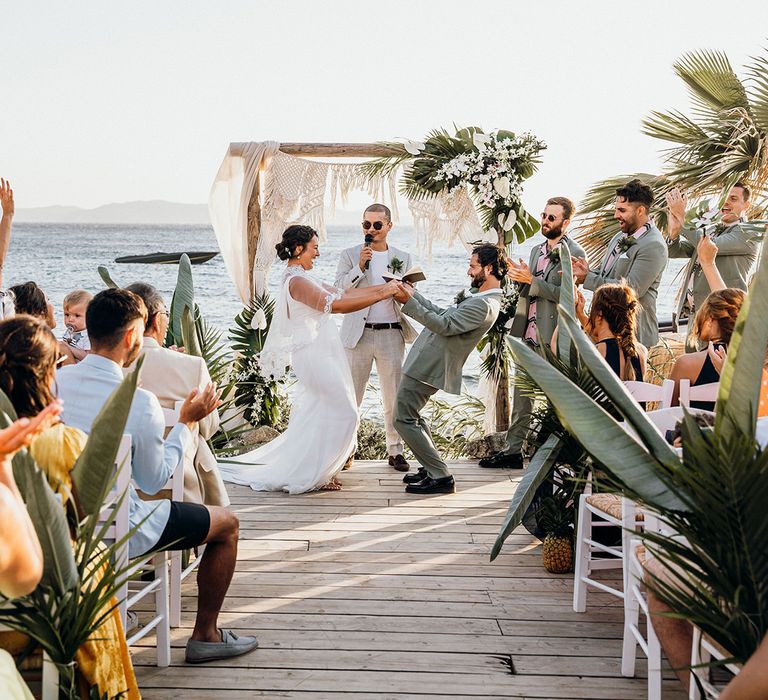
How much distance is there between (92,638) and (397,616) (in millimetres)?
1746

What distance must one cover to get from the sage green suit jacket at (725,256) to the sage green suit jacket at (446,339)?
1.41m

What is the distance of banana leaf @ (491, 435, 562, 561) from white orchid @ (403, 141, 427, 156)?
12.4ft

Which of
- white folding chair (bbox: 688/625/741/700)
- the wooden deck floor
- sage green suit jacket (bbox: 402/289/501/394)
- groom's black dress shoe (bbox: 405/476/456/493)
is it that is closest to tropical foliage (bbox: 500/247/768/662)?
white folding chair (bbox: 688/625/741/700)

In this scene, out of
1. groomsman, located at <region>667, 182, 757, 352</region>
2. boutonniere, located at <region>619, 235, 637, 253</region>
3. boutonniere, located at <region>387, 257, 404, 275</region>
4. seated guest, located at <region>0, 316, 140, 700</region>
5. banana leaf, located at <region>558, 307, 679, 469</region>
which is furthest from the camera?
boutonniere, located at <region>387, 257, 404, 275</region>

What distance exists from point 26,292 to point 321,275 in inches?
1328

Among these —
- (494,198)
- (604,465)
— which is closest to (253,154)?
(494,198)

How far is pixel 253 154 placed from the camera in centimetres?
712

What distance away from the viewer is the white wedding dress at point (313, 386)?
5.82 meters

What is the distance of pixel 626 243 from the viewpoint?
5.66 metres

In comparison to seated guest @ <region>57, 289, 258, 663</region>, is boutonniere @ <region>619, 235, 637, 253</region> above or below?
above

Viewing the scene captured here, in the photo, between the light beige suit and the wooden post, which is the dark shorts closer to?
the light beige suit

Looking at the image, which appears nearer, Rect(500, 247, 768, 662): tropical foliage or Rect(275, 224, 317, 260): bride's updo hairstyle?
Rect(500, 247, 768, 662): tropical foliage

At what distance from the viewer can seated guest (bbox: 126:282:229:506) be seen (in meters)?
3.80

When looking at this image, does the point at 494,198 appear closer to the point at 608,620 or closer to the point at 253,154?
the point at 253,154
